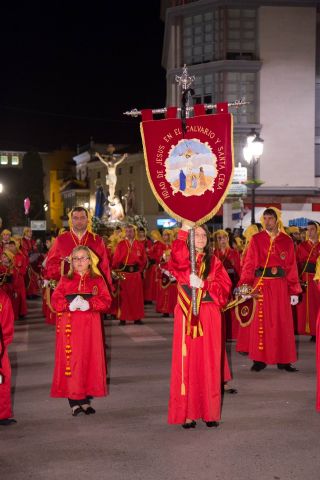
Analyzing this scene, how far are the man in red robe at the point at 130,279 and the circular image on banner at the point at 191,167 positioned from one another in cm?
773

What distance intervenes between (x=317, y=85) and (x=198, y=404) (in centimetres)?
3456

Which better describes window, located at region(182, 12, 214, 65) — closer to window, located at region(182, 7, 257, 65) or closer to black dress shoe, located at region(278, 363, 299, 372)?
window, located at region(182, 7, 257, 65)

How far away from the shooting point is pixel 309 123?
37.2m

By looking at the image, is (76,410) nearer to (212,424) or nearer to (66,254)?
(212,424)

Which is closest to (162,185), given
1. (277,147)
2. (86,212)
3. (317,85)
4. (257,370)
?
(86,212)

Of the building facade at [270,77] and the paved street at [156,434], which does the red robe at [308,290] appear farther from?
the building facade at [270,77]

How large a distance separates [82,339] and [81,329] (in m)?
0.11

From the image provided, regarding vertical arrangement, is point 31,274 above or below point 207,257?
below

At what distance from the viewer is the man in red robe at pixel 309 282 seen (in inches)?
471

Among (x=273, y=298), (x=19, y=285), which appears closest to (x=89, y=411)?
(x=273, y=298)

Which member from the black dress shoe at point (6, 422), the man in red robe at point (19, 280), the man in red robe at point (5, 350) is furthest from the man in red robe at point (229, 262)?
the man in red robe at point (5, 350)

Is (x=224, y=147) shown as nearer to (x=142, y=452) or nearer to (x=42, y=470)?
(x=142, y=452)

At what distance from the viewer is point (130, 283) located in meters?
14.5

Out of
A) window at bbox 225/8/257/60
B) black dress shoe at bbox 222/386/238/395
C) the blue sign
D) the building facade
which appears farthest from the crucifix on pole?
window at bbox 225/8/257/60
